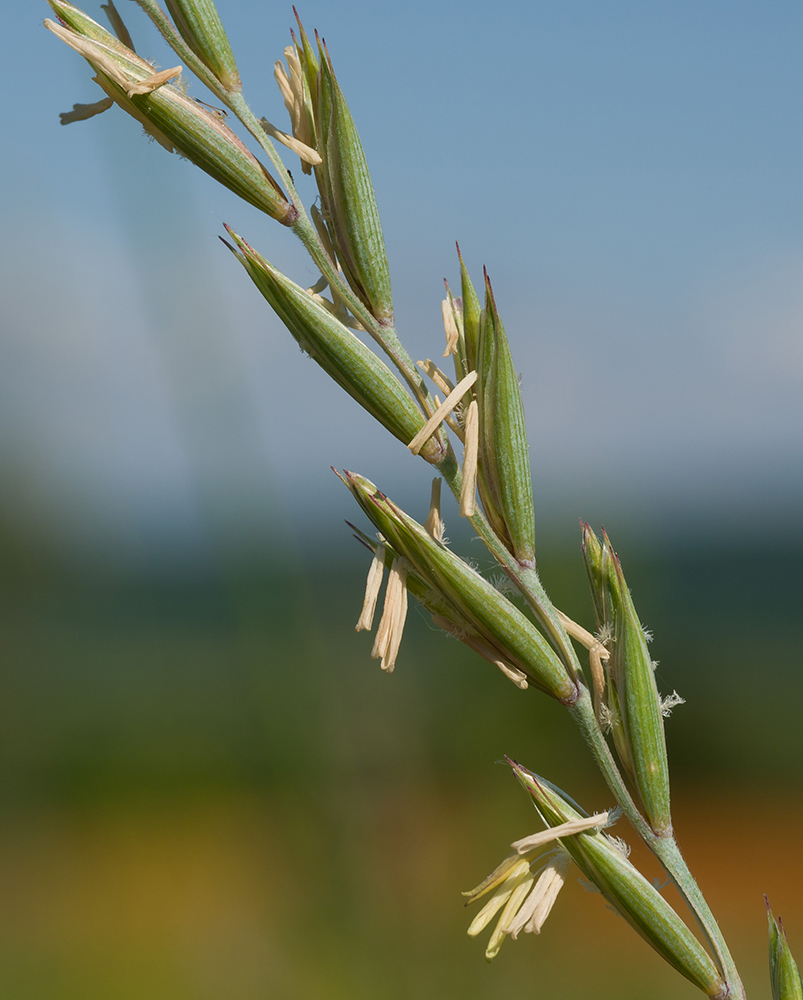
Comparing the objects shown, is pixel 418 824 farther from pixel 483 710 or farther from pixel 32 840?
pixel 32 840

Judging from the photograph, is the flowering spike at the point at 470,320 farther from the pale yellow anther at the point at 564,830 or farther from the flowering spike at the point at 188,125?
the pale yellow anther at the point at 564,830

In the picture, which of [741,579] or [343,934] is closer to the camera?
[343,934]

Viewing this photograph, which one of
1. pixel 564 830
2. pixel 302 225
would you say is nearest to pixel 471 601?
pixel 564 830

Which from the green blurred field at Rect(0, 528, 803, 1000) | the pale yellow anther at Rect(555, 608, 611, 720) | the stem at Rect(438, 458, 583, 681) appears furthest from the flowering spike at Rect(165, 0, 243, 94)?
the green blurred field at Rect(0, 528, 803, 1000)

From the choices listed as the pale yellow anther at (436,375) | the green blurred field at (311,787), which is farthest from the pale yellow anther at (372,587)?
the green blurred field at (311,787)

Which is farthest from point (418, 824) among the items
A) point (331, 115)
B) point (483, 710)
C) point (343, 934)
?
point (331, 115)

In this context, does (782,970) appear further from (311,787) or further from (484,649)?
(311,787)
